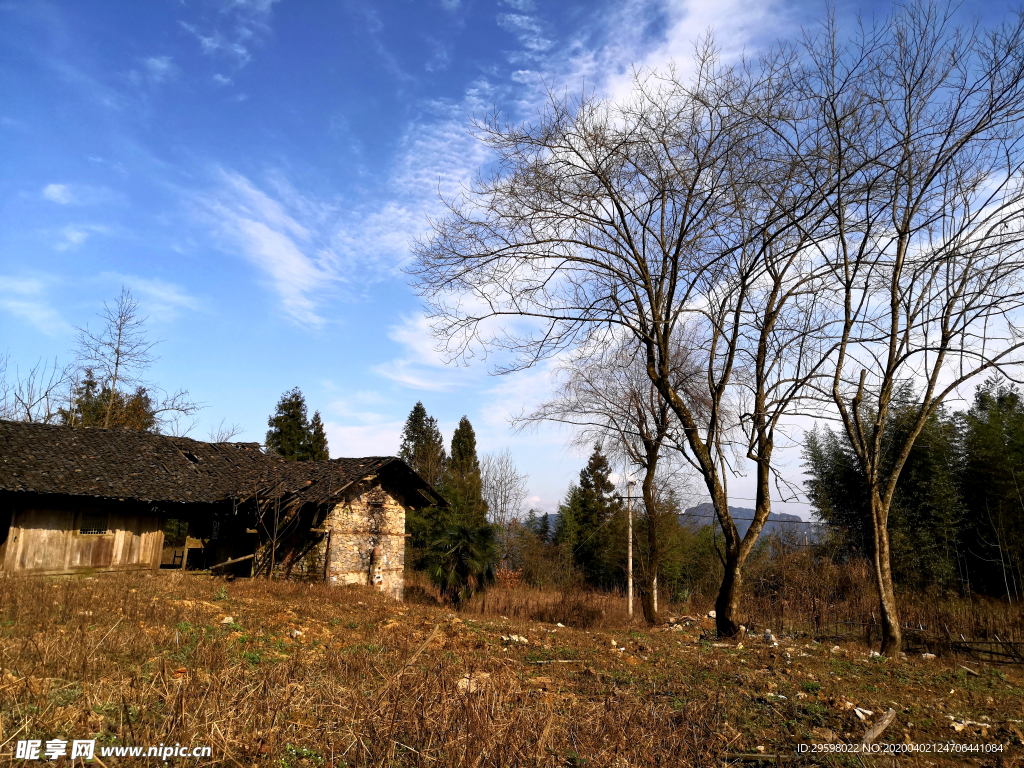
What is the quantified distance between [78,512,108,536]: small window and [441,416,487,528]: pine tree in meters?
16.3

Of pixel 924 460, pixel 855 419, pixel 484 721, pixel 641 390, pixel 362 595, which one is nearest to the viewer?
pixel 484 721

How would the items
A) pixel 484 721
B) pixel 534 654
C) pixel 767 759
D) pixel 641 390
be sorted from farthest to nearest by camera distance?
pixel 641 390
pixel 534 654
pixel 767 759
pixel 484 721

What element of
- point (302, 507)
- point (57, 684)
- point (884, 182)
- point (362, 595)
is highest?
point (884, 182)

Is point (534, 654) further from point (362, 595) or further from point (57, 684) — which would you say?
point (362, 595)

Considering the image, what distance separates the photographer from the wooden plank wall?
682 inches

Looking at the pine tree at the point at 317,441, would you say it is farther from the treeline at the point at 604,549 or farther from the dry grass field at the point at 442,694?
the dry grass field at the point at 442,694

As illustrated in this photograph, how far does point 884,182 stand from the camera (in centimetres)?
962

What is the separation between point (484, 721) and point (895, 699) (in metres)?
5.38

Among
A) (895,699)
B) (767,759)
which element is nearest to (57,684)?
(767,759)

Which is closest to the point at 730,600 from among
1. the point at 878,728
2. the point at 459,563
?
the point at 878,728

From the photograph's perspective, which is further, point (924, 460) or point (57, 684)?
point (924, 460)

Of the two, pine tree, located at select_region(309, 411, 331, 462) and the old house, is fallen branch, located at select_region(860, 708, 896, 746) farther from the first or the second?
pine tree, located at select_region(309, 411, 331, 462)

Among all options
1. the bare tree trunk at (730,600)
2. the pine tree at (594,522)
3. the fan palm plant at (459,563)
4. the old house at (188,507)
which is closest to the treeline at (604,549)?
the pine tree at (594,522)

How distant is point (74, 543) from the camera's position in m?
18.3
